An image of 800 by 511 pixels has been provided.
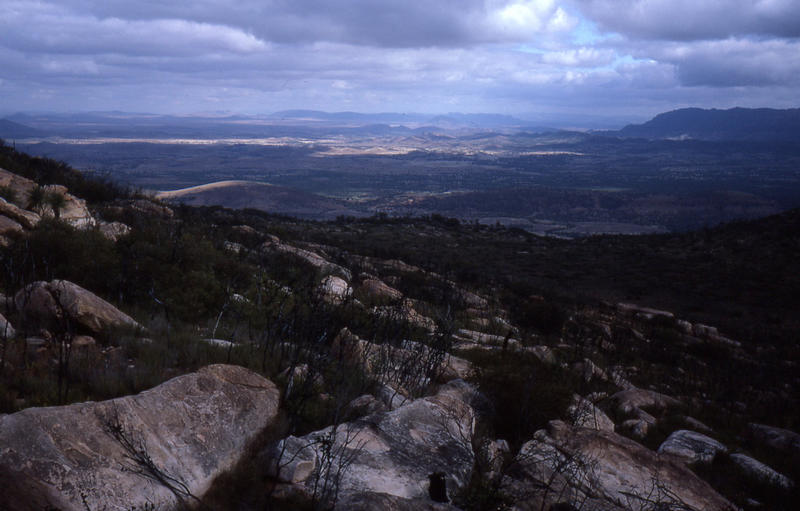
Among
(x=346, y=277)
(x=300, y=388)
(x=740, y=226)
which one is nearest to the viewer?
(x=300, y=388)

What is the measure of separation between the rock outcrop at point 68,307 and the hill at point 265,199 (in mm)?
55767

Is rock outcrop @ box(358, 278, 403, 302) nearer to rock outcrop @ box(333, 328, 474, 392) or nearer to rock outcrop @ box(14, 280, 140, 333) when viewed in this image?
rock outcrop @ box(333, 328, 474, 392)

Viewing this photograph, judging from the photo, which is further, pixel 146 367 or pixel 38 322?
pixel 38 322

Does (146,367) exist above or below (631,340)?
above

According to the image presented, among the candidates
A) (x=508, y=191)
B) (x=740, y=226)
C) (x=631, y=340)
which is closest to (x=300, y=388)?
(x=631, y=340)

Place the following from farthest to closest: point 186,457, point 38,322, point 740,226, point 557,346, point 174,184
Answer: point 174,184 < point 740,226 < point 557,346 < point 38,322 < point 186,457

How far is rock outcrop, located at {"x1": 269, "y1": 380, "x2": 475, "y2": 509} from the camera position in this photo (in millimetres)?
3352

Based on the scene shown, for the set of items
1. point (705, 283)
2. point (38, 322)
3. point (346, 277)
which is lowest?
point (705, 283)

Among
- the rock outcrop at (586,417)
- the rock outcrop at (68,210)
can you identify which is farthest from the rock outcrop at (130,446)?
the rock outcrop at (68,210)

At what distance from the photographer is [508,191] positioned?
9412 cm

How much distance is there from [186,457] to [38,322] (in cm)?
337

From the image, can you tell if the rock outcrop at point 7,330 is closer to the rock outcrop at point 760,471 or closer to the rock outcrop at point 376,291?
the rock outcrop at point 376,291

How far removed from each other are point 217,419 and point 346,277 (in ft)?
32.0

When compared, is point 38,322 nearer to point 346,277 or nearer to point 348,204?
point 346,277
